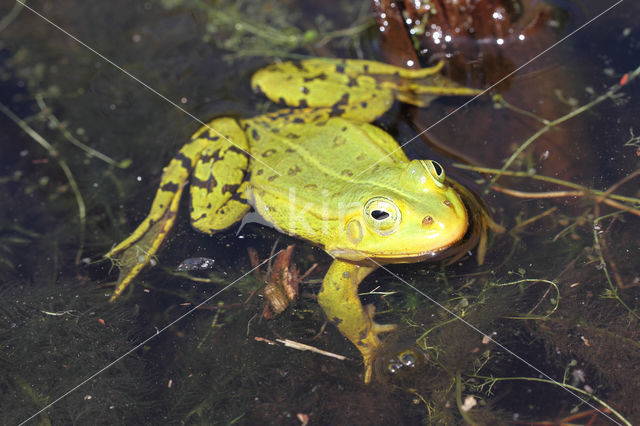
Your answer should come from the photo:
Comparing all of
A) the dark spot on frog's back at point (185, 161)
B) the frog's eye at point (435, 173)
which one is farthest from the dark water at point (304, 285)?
the frog's eye at point (435, 173)

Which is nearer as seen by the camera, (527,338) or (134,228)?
(527,338)

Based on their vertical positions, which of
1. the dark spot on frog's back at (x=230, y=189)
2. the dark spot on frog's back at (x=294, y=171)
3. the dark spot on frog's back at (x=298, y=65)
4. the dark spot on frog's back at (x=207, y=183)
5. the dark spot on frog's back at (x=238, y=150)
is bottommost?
the dark spot on frog's back at (x=230, y=189)

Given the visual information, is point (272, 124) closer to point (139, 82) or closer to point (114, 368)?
point (139, 82)

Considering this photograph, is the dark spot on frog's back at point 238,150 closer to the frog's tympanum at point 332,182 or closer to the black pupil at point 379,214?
the frog's tympanum at point 332,182

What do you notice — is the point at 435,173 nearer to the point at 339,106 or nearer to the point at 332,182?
the point at 332,182

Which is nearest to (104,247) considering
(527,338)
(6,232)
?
(6,232)
